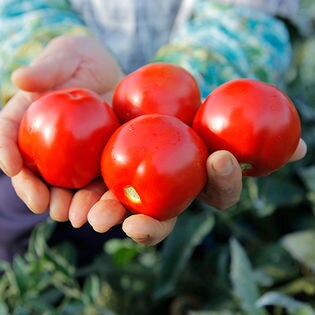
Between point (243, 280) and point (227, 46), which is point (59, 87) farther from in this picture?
point (243, 280)

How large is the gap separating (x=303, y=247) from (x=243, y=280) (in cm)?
24

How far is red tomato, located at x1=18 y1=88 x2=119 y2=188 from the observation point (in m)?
0.98

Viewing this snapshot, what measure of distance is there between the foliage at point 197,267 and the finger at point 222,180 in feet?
1.47

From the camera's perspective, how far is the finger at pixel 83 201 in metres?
0.95

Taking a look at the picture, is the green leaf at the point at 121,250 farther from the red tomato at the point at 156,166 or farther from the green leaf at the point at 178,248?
the red tomato at the point at 156,166

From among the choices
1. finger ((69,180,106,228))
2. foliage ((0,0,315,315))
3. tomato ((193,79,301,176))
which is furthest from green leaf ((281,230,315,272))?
finger ((69,180,106,228))

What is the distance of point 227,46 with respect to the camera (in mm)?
1400

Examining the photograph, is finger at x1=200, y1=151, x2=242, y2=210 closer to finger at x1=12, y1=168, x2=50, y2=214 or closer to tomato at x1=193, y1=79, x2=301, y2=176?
tomato at x1=193, y1=79, x2=301, y2=176

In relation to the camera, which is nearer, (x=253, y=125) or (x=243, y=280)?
(x=253, y=125)

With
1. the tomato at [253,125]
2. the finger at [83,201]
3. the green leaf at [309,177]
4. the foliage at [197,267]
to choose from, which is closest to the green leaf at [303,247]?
the foliage at [197,267]

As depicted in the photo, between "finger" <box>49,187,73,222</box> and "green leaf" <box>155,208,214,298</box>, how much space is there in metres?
0.59

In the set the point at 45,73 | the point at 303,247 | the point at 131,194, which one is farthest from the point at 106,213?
the point at 303,247

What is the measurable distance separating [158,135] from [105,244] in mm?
784

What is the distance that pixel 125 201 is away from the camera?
3.08ft
